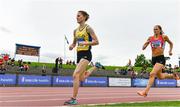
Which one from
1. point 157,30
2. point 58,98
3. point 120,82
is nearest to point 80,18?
point 157,30

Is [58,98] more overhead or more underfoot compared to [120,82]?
more underfoot

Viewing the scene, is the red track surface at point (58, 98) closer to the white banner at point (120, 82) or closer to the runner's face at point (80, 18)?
the runner's face at point (80, 18)

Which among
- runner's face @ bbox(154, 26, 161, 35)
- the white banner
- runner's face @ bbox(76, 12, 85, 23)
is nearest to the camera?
runner's face @ bbox(76, 12, 85, 23)

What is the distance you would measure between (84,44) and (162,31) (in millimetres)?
2744

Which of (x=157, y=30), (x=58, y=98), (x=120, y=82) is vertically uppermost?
(x=157, y=30)

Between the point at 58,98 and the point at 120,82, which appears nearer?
the point at 58,98

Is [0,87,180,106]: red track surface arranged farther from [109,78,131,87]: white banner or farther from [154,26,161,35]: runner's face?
[109,78,131,87]: white banner

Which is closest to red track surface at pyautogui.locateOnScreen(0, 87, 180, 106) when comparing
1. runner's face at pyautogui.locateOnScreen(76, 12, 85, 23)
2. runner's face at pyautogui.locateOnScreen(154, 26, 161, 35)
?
runner's face at pyautogui.locateOnScreen(76, 12, 85, 23)

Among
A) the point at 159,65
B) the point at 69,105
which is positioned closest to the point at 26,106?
the point at 69,105

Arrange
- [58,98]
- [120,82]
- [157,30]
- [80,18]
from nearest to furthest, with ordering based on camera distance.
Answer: [80,18] < [157,30] < [58,98] < [120,82]

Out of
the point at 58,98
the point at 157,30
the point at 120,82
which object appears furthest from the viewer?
the point at 120,82

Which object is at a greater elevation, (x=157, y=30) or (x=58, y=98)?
(x=157, y=30)

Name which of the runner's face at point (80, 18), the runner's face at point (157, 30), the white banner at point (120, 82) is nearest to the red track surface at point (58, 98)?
the runner's face at point (80, 18)

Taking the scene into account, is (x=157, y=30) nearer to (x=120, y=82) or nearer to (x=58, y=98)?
(x=58, y=98)
